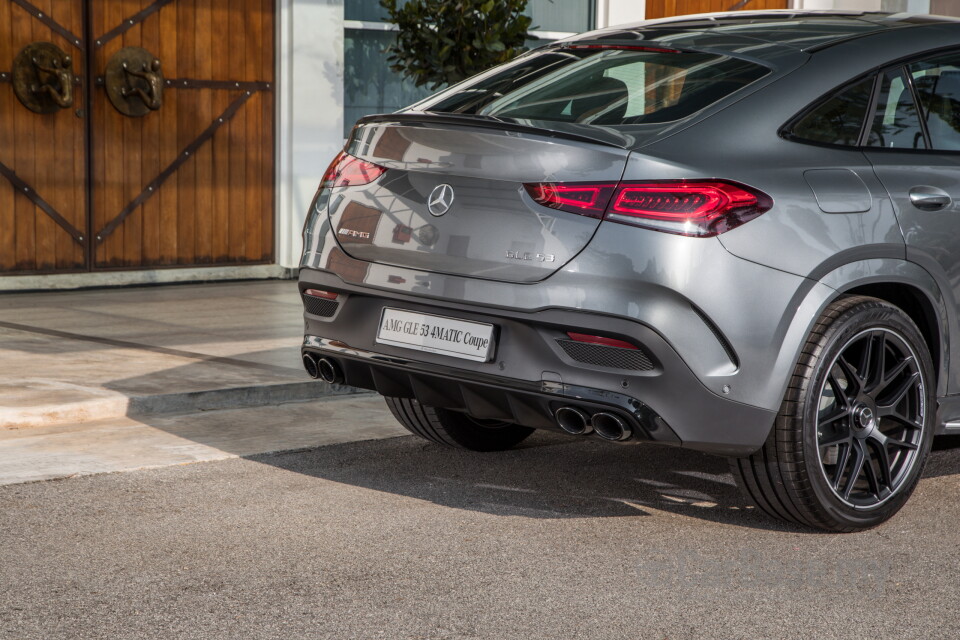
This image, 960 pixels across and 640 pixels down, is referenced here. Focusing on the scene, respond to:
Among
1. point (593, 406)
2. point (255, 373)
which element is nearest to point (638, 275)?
point (593, 406)

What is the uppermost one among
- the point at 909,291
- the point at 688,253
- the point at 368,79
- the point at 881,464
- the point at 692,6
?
the point at 692,6

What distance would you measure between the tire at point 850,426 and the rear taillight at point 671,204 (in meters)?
0.51

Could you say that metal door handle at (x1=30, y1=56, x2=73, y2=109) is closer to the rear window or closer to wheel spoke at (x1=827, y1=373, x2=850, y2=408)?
the rear window

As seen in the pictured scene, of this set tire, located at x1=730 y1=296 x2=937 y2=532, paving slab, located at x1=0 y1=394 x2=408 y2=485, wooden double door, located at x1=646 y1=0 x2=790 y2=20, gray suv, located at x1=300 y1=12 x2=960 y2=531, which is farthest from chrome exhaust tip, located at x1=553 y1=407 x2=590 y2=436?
wooden double door, located at x1=646 y1=0 x2=790 y2=20

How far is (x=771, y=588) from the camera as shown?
13.1 ft

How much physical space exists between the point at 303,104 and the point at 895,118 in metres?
7.77

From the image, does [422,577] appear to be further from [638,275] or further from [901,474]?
[901,474]

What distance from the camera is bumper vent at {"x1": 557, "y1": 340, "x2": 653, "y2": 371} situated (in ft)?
13.4

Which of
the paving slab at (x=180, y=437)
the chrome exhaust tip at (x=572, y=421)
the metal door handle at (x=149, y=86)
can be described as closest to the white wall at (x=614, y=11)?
the metal door handle at (x=149, y=86)

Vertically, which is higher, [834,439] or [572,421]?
[572,421]

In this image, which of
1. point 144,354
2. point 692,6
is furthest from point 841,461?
point 692,6

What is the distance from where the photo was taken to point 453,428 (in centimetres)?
557

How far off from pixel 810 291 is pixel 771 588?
0.93 metres

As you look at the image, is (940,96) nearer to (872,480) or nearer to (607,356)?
(872,480)
